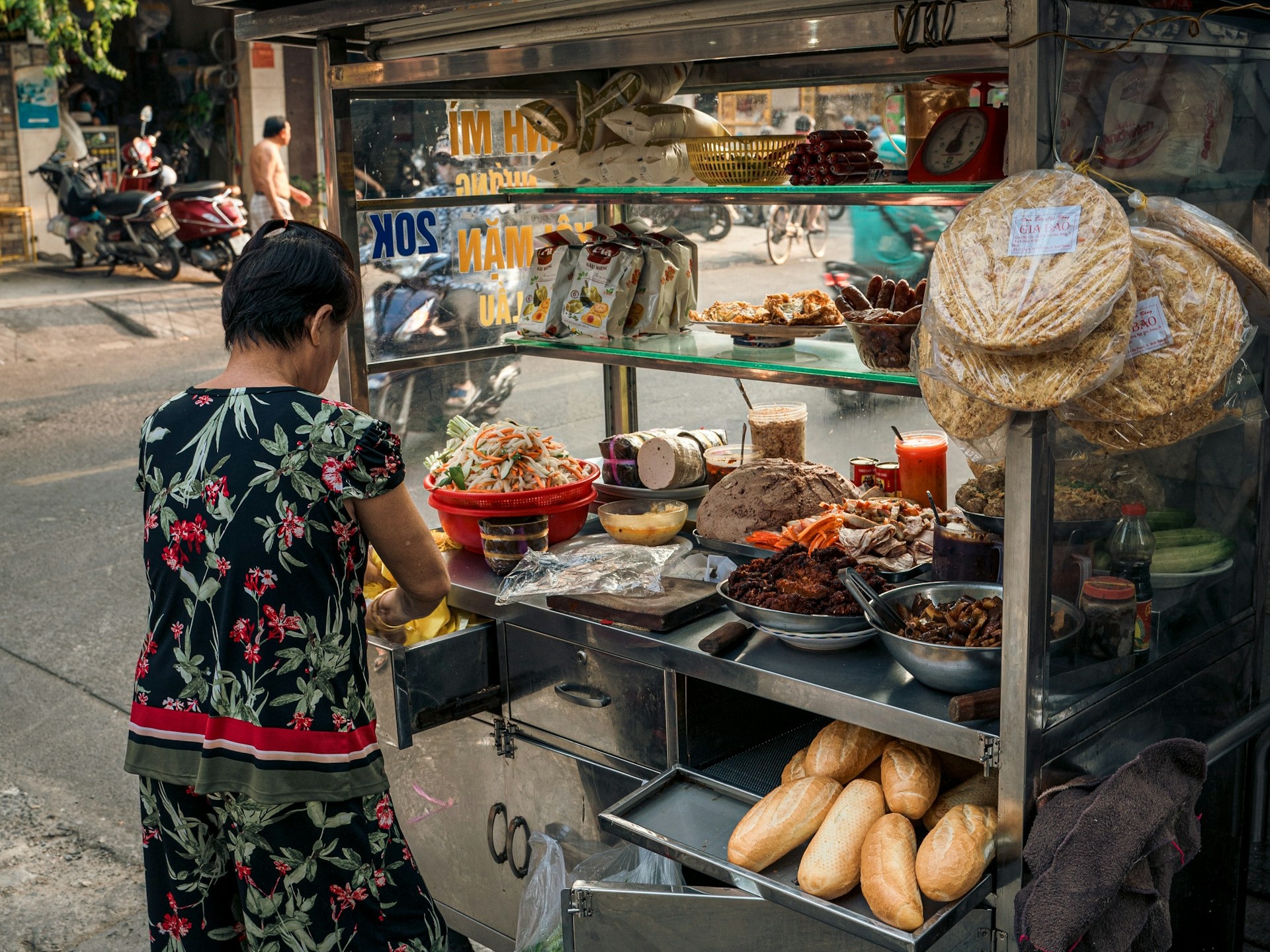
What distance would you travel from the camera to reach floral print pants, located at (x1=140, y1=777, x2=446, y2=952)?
2.23 meters

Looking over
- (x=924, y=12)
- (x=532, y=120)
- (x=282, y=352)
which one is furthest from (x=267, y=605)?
(x=532, y=120)

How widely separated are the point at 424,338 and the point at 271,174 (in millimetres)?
9440

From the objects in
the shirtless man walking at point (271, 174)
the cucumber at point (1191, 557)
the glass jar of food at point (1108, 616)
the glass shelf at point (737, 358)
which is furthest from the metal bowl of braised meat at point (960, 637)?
the shirtless man walking at point (271, 174)

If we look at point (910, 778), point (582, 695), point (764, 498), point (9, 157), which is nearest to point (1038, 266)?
point (910, 778)

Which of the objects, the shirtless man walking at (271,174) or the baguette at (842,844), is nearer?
the baguette at (842,844)

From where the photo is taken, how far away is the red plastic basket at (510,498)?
3.14 m

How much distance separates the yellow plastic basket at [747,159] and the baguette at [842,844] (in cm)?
138

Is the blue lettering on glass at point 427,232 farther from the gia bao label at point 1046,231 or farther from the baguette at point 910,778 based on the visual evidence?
the gia bao label at point 1046,231

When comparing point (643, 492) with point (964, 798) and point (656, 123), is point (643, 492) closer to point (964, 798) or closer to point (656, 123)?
point (656, 123)

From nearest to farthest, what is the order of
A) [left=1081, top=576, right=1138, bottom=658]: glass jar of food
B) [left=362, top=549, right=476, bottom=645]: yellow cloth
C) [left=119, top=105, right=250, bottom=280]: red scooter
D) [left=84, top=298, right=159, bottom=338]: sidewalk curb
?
[left=1081, top=576, right=1138, bottom=658]: glass jar of food, [left=362, top=549, right=476, bottom=645]: yellow cloth, [left=84, top=298, right=159, bottom=338]: sidewalk curb, [left=119, top=105, right=250, bottom=280]: red scooter

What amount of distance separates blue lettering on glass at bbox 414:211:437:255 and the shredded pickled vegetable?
22.2 inches

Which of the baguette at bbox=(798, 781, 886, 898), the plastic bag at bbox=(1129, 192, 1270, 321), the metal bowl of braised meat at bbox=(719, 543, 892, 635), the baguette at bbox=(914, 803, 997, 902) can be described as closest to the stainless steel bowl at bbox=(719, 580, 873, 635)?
the metal bowl of braised meat at bbox=(719, 543, 892, 635)

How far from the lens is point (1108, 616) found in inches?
85.5

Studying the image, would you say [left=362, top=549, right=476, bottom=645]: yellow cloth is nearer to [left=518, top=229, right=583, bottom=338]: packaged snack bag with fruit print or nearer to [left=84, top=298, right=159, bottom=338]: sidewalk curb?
[left=518, top=229, right=583, bottom=338]: packaged snack bag with fruit print
